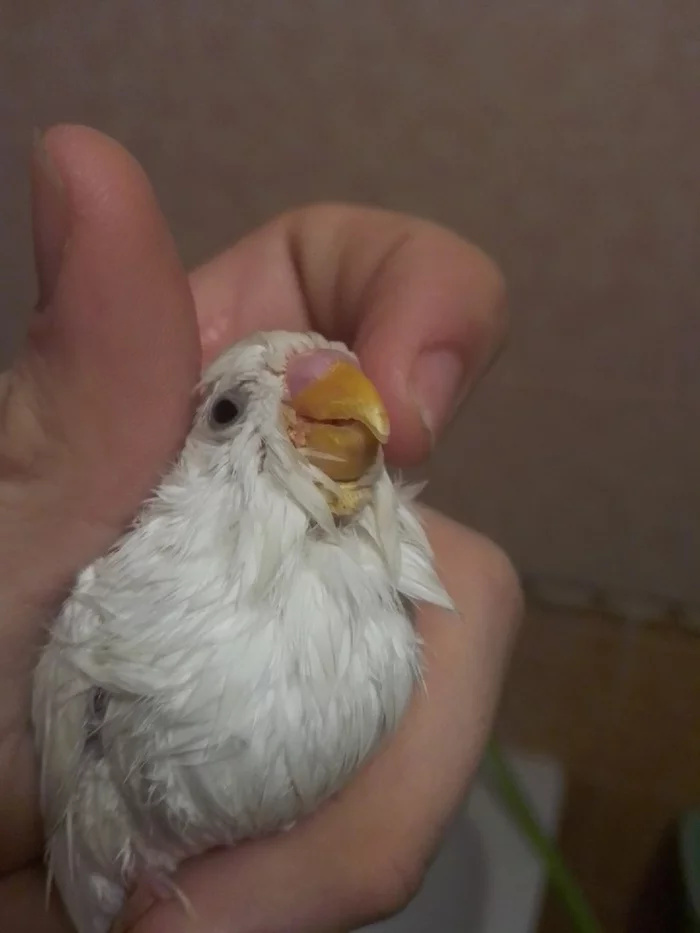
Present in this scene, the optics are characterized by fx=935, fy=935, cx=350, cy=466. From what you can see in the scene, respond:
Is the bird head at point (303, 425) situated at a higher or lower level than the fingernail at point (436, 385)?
higher

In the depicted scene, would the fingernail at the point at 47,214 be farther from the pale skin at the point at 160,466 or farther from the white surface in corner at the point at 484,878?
the white surface in corner at the point at 484,878

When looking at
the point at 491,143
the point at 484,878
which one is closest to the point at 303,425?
the point at 491,143

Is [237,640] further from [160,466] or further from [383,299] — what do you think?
[383,299]

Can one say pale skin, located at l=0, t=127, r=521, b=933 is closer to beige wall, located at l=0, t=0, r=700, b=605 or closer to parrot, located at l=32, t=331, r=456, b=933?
parrot, located at l=32, t=331, r=456, b=933


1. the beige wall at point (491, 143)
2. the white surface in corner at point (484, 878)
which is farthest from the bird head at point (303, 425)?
the white surface in corner at point (484, 878)

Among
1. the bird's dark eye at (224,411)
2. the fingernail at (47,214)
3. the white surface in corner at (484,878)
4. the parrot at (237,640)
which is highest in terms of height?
the fingernail at (47,214)

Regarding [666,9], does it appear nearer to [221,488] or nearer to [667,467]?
[667,467]

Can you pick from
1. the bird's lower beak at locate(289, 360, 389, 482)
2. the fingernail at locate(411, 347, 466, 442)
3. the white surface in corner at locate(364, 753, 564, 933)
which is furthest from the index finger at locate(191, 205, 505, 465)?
the white surface in corner at locate(364, 753, 564, 933)
